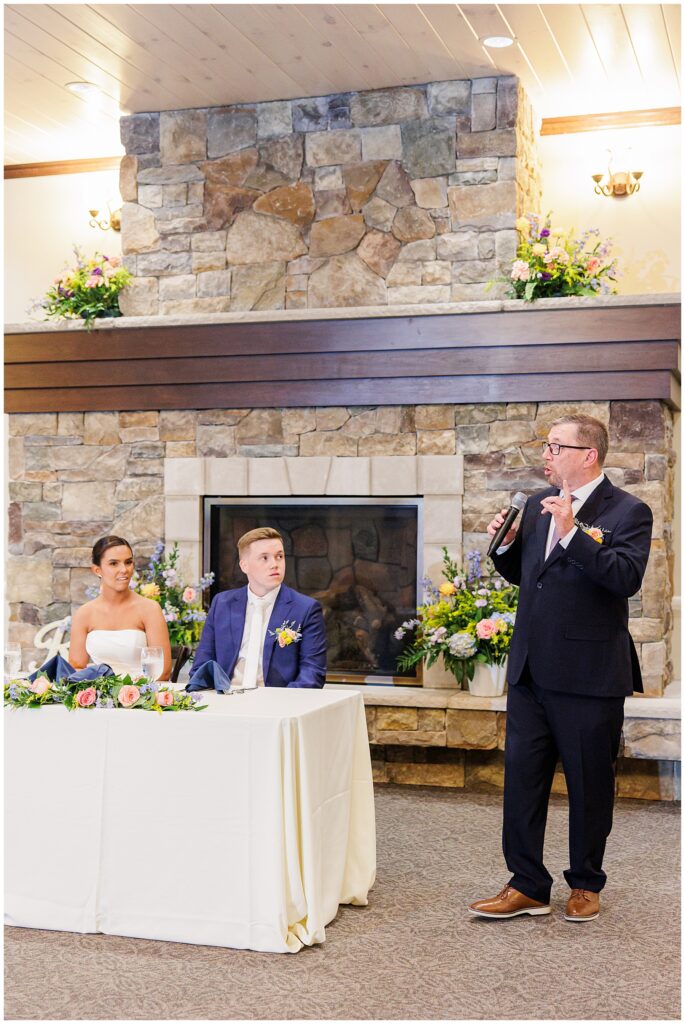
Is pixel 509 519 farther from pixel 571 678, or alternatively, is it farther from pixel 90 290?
pixel 90 290

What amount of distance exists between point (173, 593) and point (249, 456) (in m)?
0.84

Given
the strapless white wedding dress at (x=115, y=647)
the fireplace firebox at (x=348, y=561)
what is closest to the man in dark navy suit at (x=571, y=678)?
the strapless white wedding dress at (x=115, y=647)

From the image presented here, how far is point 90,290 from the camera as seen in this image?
20.5 ft

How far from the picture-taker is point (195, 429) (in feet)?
20.1

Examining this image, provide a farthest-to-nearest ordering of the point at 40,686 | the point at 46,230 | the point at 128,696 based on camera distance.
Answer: the point at 46,230 < the point at 40,686 < the point at 128,696

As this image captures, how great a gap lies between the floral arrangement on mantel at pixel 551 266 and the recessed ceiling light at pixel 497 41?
32.2 inches

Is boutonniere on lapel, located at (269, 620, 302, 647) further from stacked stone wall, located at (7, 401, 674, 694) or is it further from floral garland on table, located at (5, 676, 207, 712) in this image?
stacked stone wall, located at (7, 401, 674, 694)

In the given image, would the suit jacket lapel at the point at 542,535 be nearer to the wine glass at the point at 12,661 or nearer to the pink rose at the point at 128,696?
the pink rose at the point at 128,696

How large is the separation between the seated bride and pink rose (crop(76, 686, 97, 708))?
1.19 m

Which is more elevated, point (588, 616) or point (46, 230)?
point (46, 230)

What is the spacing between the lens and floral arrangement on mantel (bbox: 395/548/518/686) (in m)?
5.34

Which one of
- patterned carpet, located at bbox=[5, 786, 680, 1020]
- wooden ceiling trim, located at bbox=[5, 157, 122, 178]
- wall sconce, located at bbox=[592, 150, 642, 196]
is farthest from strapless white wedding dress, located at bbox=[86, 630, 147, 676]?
wall sconce, located at bbox=[592, 150, 642, 196]

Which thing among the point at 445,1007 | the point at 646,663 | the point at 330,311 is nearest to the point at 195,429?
the point at 330,311

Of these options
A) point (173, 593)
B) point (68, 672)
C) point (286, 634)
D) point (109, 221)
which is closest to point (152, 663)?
point (68, 672)
